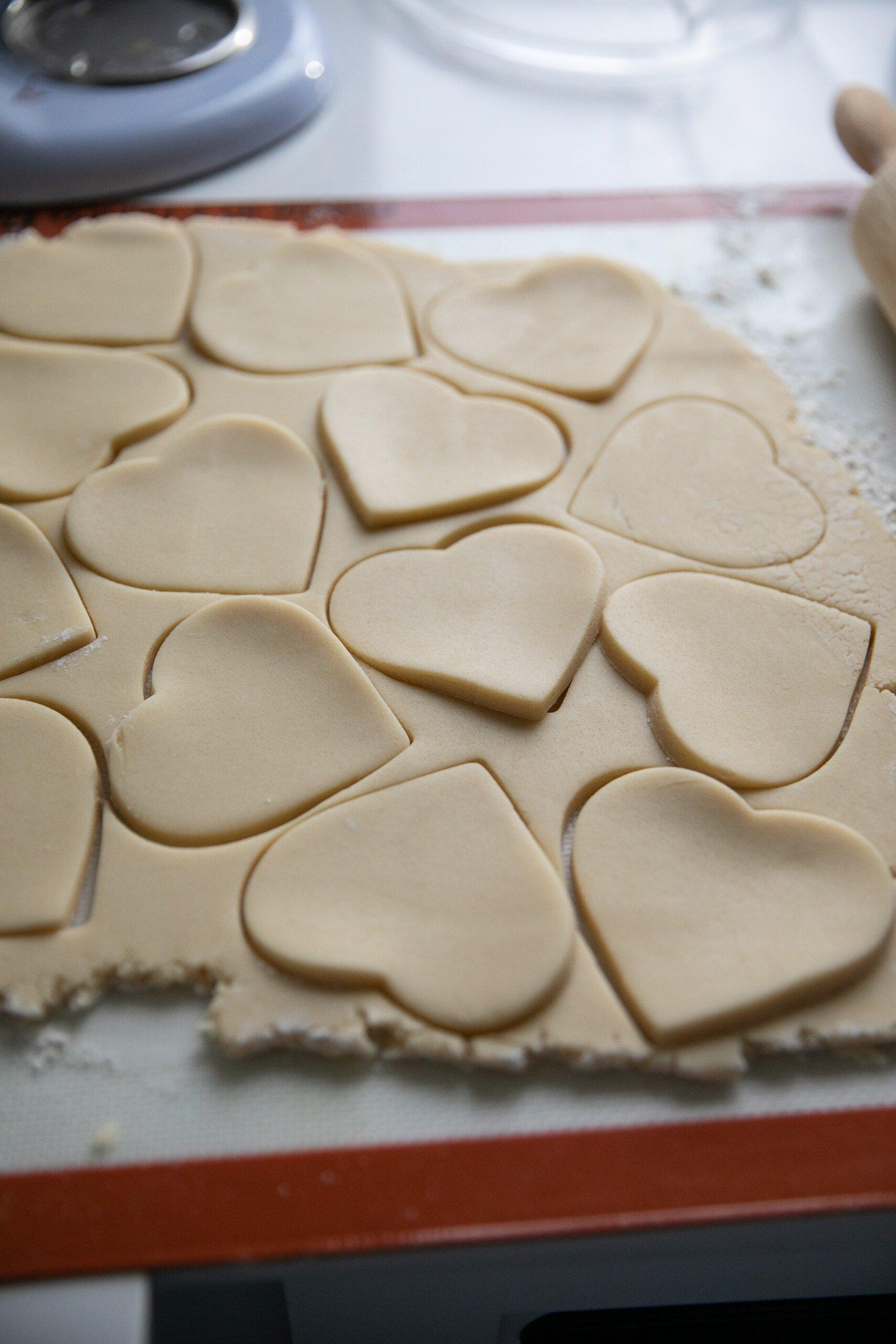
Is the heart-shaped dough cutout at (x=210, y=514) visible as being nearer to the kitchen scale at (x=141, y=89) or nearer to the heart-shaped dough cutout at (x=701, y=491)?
the heart-shaped dough cutout at (x=701, y=491)

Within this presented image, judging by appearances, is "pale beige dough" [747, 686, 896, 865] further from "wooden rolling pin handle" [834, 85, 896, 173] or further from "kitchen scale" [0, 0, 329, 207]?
"kitchen scale" [0, 0, 329, 207]

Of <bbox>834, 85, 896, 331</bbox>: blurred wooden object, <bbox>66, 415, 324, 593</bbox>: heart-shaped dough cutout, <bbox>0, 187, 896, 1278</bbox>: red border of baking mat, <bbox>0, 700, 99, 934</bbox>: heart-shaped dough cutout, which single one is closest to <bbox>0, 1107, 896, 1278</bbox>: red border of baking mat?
<bbox>0, 187, 896, 1278</bbox>: red border of baking mat

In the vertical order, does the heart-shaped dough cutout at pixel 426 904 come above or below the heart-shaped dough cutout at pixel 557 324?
below

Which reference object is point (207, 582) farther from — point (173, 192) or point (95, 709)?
point (173, 192)

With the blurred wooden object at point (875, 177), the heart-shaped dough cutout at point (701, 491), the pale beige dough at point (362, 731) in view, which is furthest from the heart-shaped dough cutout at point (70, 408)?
the blurred wooden object at point (875, 177)

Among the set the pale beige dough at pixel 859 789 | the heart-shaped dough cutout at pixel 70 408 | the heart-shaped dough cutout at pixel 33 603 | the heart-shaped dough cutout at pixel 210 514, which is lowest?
the pale beige dough at pixel 859 789

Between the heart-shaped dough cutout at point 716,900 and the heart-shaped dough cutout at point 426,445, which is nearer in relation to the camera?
the heart-shaped dough cutout at point 716,900

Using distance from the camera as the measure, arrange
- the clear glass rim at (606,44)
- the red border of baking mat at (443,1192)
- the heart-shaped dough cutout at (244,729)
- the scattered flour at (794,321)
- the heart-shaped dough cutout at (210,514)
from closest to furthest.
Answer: the red border of baking mat at (443,1192), the heart-shaped dough cutout at (244,729), the heart-shaped dough cutout at (210,514), the scattered flour at (794,321), the clear glass rim at (606,44)
